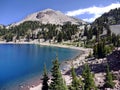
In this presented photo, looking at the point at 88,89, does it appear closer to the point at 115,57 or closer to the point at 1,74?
the point at 115,57

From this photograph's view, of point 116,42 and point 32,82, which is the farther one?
point 116,42

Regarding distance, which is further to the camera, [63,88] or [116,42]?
[116,42]

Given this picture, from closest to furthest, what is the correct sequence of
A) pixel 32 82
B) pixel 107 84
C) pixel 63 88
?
pixel 63 88 → pixel 107 84 → pixel 32 82

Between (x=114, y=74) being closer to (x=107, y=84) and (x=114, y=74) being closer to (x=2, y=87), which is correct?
(x=107, y=84)

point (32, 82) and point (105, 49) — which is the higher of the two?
point (105, 49)

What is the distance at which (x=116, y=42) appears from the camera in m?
187

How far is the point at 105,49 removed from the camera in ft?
413

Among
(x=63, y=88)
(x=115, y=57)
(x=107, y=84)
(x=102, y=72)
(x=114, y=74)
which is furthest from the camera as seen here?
(x=115, y=57)

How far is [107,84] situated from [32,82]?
34.6m

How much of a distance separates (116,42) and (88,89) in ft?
424

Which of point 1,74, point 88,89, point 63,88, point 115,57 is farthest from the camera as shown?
point 1,74

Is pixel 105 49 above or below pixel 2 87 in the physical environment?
above

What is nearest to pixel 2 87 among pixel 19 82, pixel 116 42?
pixel 19 82

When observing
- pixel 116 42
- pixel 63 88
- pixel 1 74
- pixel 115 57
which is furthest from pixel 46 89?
pixel 116 42
